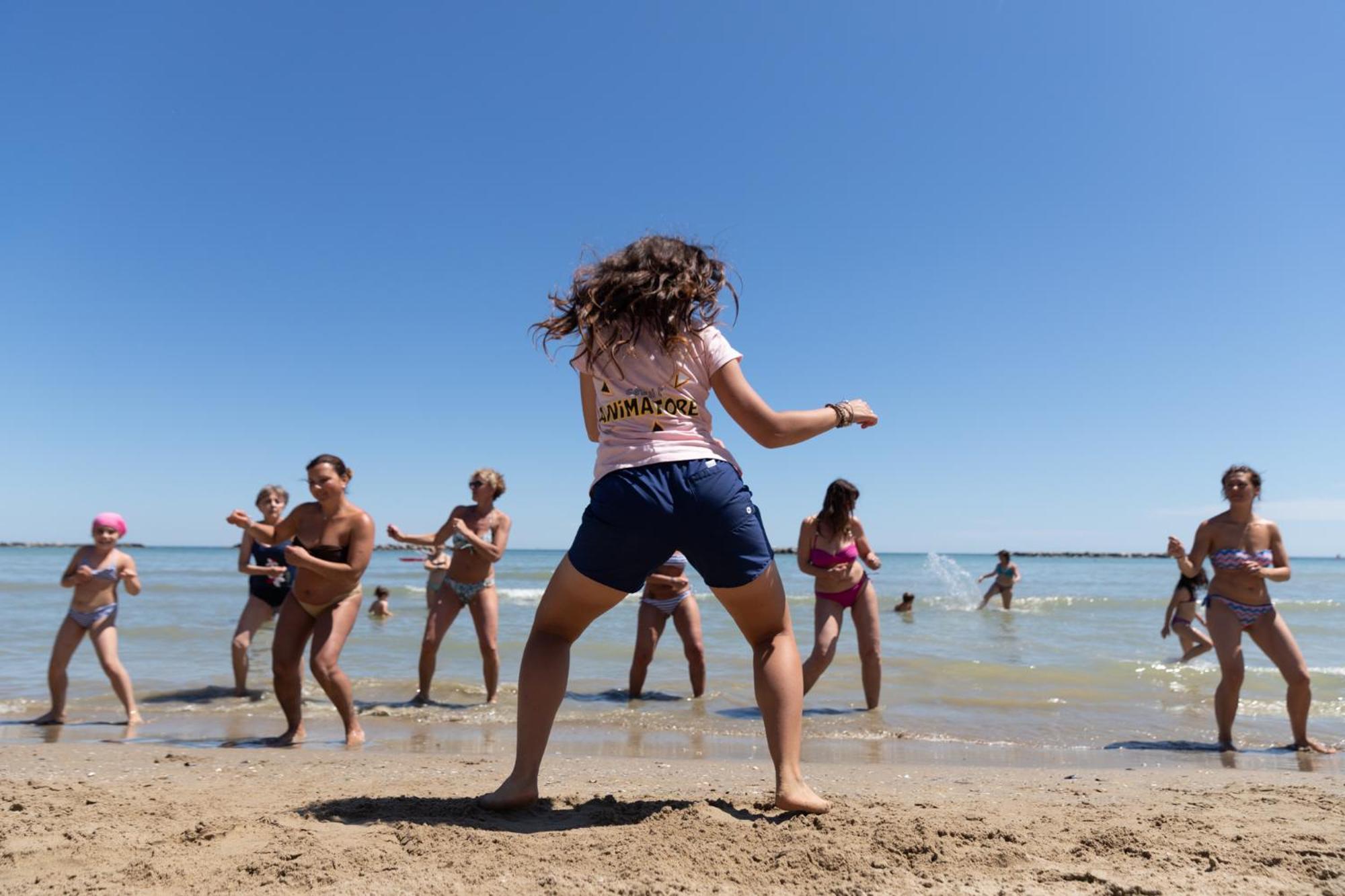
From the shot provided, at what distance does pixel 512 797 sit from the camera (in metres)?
2.88

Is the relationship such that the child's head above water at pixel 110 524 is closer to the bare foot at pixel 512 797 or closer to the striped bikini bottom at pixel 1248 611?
the bare foot at pixel 512 797

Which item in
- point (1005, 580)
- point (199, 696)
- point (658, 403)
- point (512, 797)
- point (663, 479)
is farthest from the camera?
point (1005, 580)

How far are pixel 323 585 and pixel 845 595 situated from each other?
400cm

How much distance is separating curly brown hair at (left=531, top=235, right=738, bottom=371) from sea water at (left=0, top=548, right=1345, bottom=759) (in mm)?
3648

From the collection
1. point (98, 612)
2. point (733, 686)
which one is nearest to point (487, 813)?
point (98, 612)

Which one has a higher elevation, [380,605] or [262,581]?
[262,581]

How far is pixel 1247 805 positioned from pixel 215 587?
2646 cm

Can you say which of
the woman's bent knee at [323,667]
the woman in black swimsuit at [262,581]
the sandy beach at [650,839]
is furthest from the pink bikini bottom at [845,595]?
the woman in black swimsuit at [262,581]

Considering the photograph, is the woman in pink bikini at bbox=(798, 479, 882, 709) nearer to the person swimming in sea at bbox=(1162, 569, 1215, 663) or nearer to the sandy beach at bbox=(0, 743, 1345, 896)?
the sandy beach at bbox=(0, 743, 1345, 896)

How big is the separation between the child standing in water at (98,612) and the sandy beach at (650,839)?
3280mm

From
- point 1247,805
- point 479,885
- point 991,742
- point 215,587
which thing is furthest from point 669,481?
point 215,587

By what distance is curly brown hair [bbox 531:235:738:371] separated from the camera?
279 centimetres

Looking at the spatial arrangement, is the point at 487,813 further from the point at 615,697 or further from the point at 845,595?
the point at 615,697

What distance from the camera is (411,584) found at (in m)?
30.3
